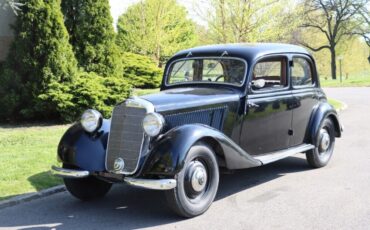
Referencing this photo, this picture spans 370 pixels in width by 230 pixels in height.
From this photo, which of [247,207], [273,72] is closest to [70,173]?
[247,207]

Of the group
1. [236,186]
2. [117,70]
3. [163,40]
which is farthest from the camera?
[163,40]

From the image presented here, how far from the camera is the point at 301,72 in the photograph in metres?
7.34

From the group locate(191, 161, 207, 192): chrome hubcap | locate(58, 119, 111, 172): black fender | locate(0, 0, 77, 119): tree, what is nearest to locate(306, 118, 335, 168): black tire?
locate(191, 161, 207, 192): chrome hubcap

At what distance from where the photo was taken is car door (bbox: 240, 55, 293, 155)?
6.22 metres

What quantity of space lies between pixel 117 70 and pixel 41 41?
254 cm

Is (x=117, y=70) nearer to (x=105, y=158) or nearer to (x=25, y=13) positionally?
(x=25, y=13)

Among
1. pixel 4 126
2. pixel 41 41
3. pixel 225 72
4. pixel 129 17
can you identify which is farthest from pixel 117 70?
pixel 129 17

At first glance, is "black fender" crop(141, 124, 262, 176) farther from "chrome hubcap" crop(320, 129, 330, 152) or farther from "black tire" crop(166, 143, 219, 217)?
"chrome hubcap" crop(320, 129, 330, 152)

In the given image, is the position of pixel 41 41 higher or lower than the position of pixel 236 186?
higher

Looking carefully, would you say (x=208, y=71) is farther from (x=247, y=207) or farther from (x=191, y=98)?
(x=247, y=207)

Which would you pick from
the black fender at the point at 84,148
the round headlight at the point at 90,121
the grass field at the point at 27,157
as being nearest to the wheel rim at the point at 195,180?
the black fender at the point at 84,148

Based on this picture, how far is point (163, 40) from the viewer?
71.8 feet

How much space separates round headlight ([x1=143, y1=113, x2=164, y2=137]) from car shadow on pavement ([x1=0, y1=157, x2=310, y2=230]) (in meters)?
0.85

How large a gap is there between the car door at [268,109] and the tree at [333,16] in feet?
124
